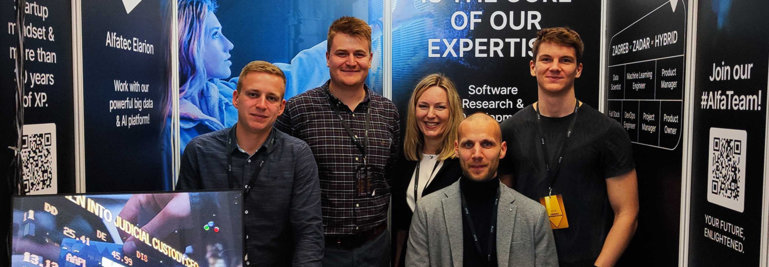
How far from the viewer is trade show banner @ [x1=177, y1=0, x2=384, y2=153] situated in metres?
3.95

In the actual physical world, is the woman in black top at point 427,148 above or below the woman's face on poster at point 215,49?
below

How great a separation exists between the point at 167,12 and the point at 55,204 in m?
2.10

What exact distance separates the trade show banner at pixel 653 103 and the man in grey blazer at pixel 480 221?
2.60ft

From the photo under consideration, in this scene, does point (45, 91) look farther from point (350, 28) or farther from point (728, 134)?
point (728, 134)

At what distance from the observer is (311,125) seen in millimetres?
2896

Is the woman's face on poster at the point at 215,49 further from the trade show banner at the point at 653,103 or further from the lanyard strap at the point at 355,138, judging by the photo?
the trade show banner at the point at 653,103

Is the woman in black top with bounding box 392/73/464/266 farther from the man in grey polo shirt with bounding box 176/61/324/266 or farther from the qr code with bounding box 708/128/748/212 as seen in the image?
the qr code with bounding box 708/128/748/212

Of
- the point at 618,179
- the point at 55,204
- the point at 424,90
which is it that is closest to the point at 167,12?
the point at 424,90

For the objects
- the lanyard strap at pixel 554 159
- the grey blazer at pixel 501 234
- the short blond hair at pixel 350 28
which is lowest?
the grey blazer at pixel 501 234

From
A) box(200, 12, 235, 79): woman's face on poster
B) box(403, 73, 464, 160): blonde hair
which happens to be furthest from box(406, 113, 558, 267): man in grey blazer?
box(200, 12, 235, 79): woman's face on poster

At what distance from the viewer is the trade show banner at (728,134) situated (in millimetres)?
2238

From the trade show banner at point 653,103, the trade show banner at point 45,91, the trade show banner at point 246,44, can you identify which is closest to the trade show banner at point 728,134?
the trade show banner at point 653,103

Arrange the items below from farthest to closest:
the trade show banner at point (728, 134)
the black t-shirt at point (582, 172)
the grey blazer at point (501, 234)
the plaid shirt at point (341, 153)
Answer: the plaid shirt at point (341, 153) < the black t-shirt at point (582, 172) < the grey blazer at point (501, 234) < the trade show banner at point (728, 134)

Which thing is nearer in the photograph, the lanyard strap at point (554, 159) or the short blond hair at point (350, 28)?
the lanyard strap at point (554, 159)
